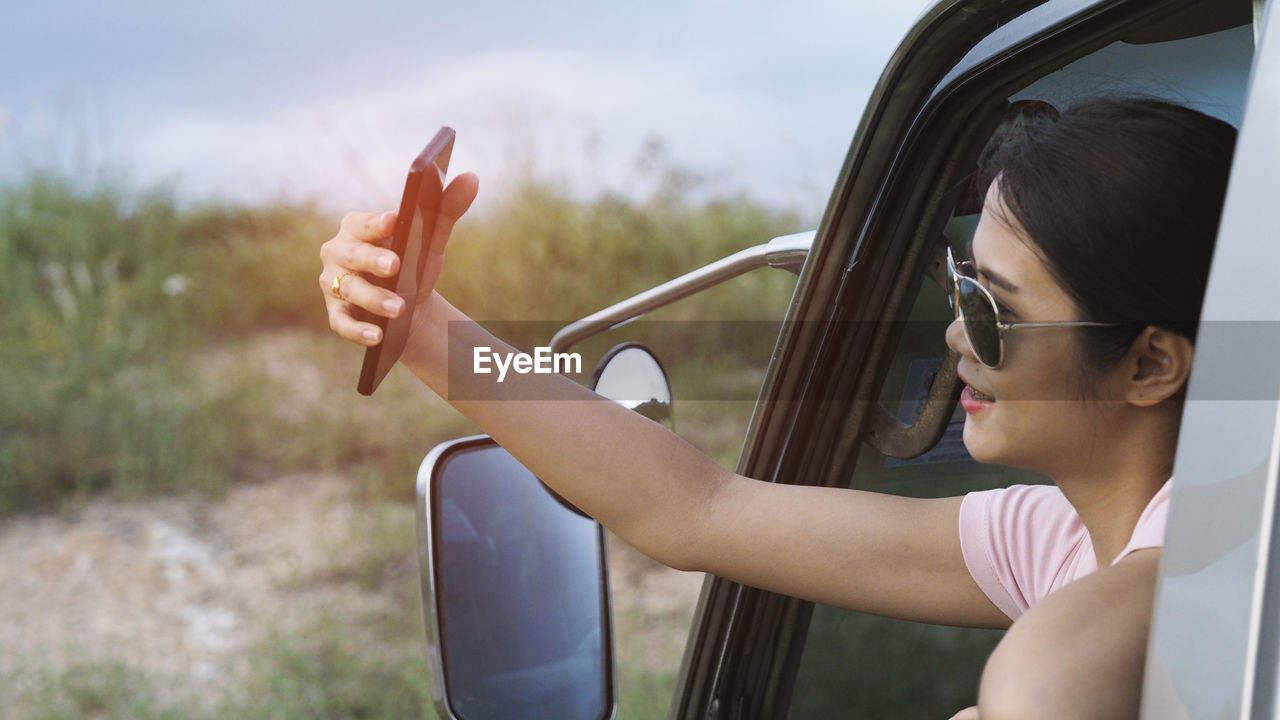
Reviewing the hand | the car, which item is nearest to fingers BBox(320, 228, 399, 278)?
the hand

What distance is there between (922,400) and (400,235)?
0.80 metres

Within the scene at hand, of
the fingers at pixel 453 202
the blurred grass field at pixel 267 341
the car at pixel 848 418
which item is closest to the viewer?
the fingers at pixel 453 202

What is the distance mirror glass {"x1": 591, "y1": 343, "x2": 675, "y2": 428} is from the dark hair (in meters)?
0.72

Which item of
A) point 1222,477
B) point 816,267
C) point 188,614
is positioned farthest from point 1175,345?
point 188,614

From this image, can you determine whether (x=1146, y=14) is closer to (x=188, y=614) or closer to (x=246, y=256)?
(x=188, y=614)

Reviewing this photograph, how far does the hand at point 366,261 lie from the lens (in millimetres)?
1149

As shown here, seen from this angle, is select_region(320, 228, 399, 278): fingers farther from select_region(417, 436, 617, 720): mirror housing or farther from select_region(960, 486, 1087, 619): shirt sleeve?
select_region(960, 486, 1087, 619): shirt sleeve

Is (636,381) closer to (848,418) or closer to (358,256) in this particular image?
(848,418)

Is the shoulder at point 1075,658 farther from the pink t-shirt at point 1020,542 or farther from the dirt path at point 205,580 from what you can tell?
the dirt path at point 205,580

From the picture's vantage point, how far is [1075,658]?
81cm

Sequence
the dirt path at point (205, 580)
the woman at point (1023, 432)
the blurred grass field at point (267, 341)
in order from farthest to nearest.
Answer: the blurred grass field at point (267, 341)
the dirt path at point (205, 580)
the woman at point (1023, 432)

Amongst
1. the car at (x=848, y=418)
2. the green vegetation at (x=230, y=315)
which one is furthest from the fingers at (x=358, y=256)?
the green vegetation at (x=230, y=315)

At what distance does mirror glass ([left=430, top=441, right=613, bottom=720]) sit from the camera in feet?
5.33

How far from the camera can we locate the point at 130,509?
6910mm
